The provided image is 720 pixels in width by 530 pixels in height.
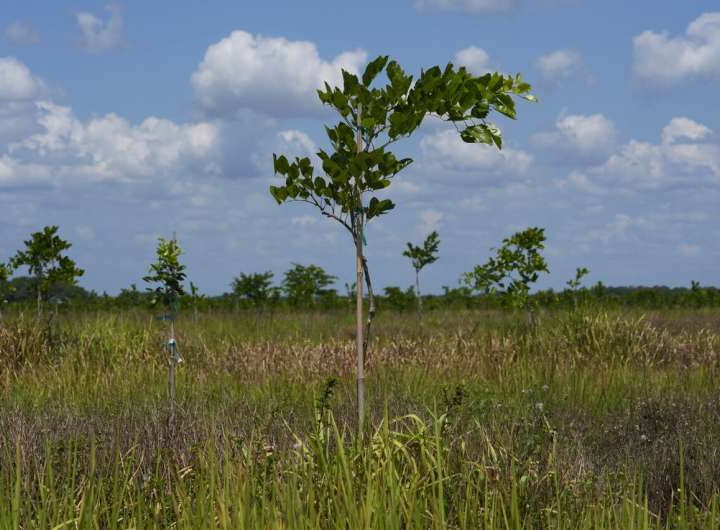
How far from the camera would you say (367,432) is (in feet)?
15.8

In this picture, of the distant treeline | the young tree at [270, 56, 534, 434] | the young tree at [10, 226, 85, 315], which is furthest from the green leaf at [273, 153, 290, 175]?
the distant treeline

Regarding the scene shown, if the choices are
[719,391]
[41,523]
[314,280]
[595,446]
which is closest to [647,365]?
[719,391]

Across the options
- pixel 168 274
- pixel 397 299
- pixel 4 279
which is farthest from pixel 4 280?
pixel 397 299

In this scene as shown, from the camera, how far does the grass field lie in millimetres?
3738

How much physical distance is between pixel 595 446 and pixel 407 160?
2939 millimetres

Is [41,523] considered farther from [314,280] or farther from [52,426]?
[314,280]

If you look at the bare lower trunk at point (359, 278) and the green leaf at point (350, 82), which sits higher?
the green leaf at point (350, 82)

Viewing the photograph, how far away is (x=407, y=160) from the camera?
438 centimetres

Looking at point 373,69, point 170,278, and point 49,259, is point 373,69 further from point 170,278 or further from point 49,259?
point 49,259

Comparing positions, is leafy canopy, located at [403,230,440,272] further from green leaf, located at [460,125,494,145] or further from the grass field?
green leaf, located at [460,125,494,145]

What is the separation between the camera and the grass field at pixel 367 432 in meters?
3.74

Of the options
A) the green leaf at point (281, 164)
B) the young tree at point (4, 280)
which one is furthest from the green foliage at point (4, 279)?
the green leaf at point (281, 164)

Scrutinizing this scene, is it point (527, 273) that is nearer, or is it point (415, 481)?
point (415, 481)

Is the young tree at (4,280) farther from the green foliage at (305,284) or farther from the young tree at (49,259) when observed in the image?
the green foliage at (305,284)
